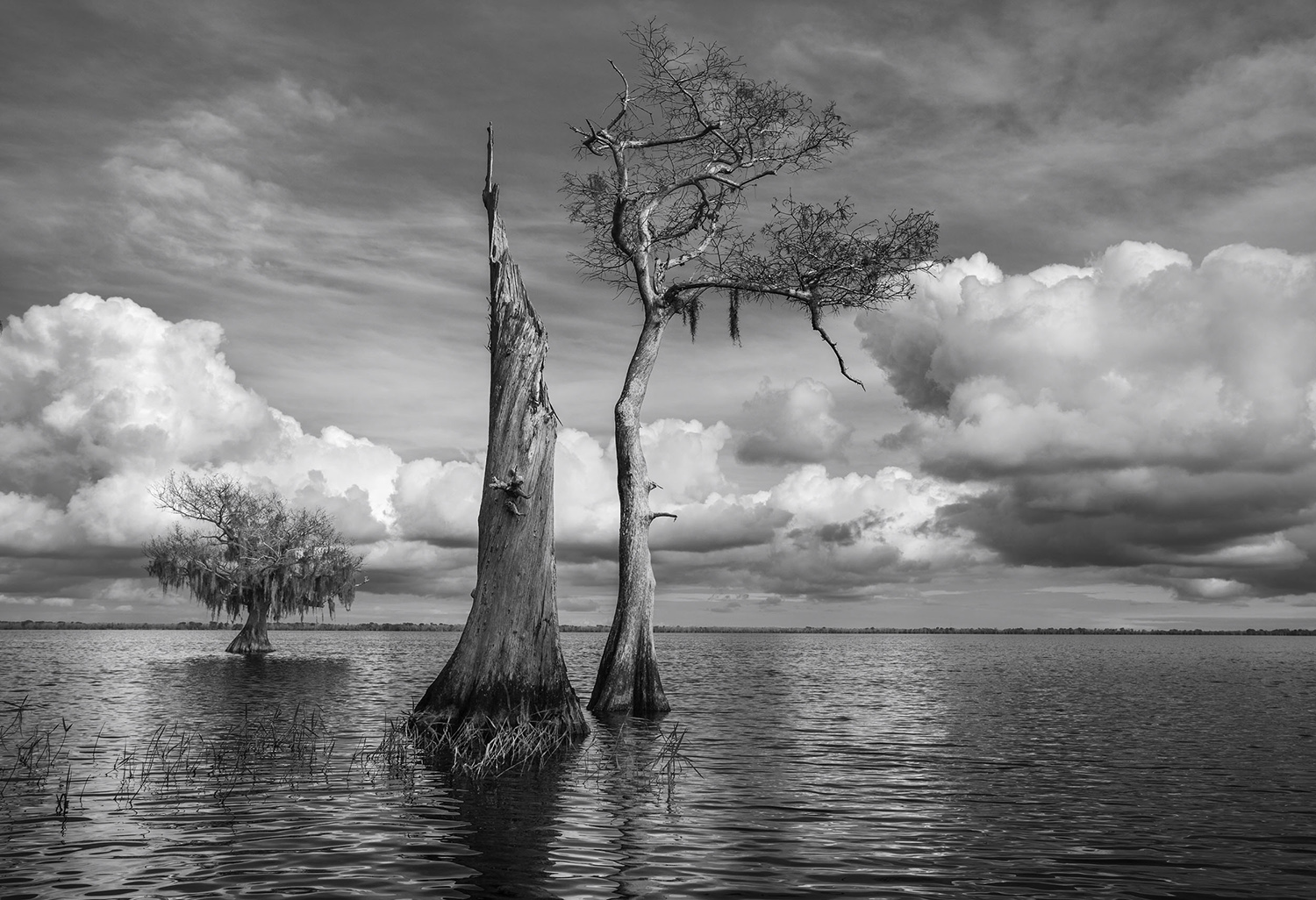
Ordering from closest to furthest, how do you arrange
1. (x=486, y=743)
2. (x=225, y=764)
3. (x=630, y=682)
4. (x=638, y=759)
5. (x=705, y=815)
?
(x=705, y=815)
(x=225, y=764)
(x=486, y=743)
(x=638, y=759)
(x=630, y=682)

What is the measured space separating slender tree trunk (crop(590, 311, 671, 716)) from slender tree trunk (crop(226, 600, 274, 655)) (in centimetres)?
4487

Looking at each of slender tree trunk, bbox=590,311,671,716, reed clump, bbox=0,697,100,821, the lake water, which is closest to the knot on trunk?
the lake water

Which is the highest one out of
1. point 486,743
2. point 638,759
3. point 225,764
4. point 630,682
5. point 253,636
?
point 630,682

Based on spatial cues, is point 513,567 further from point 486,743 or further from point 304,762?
point 304,762

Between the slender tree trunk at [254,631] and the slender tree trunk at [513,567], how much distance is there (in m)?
49.5

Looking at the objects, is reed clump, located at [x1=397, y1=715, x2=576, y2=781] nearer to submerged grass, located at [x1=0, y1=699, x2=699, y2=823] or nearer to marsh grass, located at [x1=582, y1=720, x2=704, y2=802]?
submerged grass, located at [x1=0, y1=699, x2=699, y2=823]

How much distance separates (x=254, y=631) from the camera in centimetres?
6362

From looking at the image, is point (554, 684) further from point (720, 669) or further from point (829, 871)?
point (720, 669)

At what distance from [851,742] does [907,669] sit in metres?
43.2

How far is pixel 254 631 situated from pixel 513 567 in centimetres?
5214

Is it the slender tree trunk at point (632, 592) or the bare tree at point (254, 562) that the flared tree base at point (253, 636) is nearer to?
the bare tree at point (254, 562)

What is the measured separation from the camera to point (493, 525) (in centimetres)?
1806

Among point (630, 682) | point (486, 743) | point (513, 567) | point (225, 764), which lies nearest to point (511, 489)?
point (513, 567)

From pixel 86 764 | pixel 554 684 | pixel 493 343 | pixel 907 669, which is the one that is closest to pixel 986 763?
pixel 554 684
